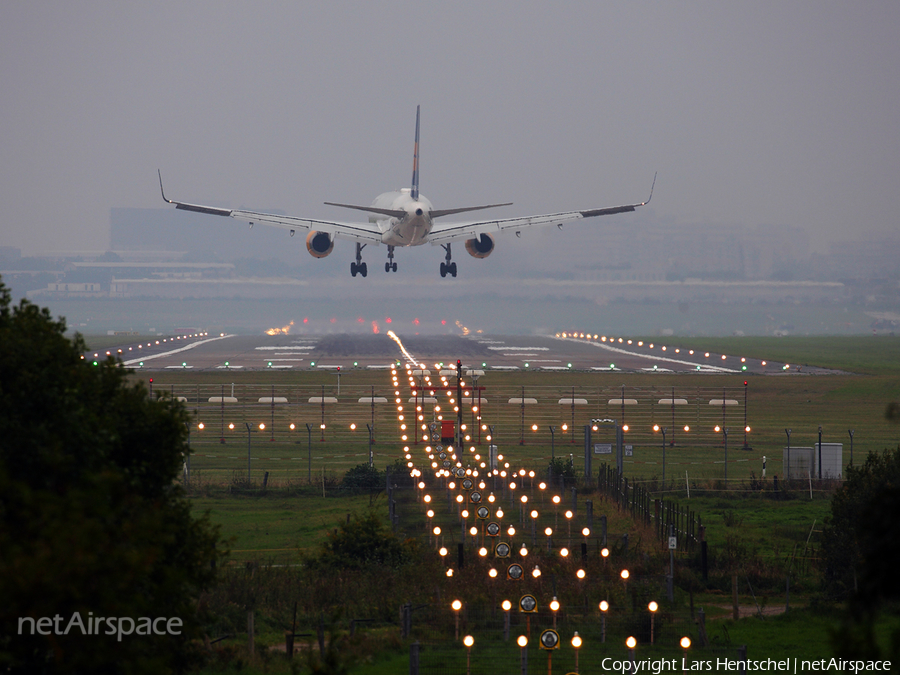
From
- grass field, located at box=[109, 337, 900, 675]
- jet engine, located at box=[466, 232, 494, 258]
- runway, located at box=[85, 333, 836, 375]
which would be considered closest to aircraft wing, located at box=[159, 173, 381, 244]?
jet engine, located at box=[466, 232, 494, 258]

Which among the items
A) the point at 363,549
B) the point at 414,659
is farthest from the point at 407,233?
the point at 414,659

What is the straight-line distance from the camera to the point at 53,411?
1770cm

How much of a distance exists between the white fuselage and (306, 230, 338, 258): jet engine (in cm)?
475

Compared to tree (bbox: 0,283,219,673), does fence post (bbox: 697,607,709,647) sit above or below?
below

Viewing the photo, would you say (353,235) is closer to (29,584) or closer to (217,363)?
(217,363)

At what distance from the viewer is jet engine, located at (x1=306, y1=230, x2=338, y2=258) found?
86125 millimetres

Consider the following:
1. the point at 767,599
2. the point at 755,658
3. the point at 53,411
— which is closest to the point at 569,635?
the point at 755,658

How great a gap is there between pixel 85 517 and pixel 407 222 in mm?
65145

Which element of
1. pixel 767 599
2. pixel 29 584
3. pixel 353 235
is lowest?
pixel 767 599

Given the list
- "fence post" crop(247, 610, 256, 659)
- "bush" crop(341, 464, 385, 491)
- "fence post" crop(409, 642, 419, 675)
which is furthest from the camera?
"bush" crop(341, 464, 385, 491)

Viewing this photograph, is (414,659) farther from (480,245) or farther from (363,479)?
(480,245)

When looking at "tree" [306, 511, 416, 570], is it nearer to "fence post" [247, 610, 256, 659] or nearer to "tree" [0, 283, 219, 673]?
"fence post" [247, 610, 256, 659]

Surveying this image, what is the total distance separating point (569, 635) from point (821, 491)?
3358cm

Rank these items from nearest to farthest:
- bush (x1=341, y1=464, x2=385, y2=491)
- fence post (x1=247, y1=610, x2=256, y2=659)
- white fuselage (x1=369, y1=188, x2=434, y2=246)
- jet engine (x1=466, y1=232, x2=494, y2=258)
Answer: fence post (x1=247, y1=610, x2=256, y2=659), bush (x1=341, y1=464, x2=385, y2=491), white fuselage (x1=369, y1=188, x2=434, y2=246), jet engine (x1=466, y1=232, x2=494, y2=258)
